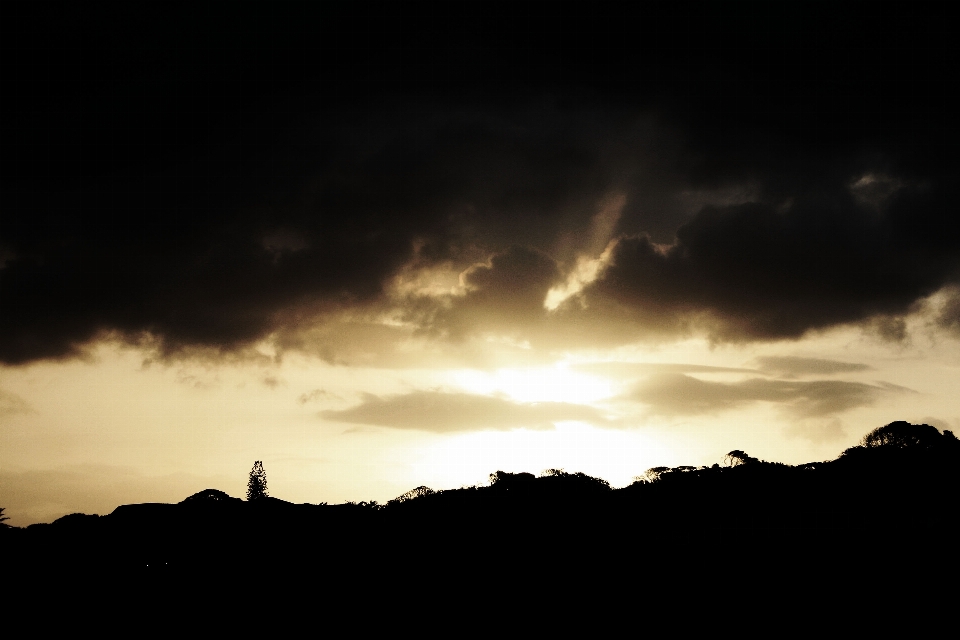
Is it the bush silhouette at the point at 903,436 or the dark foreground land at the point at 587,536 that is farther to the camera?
the bush silhouette at the point at 903,436

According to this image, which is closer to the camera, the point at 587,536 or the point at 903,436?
the point at 587,536

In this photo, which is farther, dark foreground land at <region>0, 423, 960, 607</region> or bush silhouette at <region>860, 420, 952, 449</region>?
bush silhouette at <region>860, 420, 952, 449</region>

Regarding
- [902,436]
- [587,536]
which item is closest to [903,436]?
[902,436]

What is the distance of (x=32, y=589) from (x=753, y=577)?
3215cm

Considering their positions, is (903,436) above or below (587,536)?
above

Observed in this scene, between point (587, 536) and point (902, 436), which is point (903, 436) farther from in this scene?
point (587, 536)

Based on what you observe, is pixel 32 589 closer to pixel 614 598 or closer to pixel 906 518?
→ pixel 614 598

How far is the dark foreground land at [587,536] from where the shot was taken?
31.6 m

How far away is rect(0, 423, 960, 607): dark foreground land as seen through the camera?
→ 104ft

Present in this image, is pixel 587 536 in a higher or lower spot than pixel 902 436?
lower

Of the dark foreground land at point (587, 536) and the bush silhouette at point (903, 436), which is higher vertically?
the bush silhouette at point (903, 436)

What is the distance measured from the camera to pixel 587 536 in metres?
35.5

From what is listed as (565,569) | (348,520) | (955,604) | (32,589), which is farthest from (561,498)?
(32,589)

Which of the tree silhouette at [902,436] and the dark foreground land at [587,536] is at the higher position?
the tree silhouette at [902,436]
